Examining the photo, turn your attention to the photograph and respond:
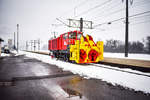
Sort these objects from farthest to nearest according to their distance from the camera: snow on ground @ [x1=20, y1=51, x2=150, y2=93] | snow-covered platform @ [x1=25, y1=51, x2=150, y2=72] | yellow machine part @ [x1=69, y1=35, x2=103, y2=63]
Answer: yellow machine part @ [x1=69, y1=35, x2=103, y2=63] < snow-covered platform @ [x1=25, y1=51, x2=150, y2=72] < snow on ground @ [x1=20, y1=51, x2=150, y2=93]

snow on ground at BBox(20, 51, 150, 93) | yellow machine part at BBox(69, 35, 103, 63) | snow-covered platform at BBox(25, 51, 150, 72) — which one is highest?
yellow machine part at BBox(69, 35, 103, 63)

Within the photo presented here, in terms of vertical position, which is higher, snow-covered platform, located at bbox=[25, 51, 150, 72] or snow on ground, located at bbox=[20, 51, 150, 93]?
snow-covered platform, located at bbox=[25, 51, 150, 72]

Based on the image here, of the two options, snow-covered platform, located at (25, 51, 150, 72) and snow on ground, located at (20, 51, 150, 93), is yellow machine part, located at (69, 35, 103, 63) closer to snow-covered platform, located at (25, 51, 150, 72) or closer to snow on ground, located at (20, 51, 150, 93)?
snow-covered platform, located at (25, 51, 150, 72)

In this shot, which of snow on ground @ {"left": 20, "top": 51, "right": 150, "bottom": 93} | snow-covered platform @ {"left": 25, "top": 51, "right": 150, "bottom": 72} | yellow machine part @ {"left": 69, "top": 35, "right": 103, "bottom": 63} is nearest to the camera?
snow on ground @ {"left": 20, "top": 51, "right": 150, "bottom": 93}

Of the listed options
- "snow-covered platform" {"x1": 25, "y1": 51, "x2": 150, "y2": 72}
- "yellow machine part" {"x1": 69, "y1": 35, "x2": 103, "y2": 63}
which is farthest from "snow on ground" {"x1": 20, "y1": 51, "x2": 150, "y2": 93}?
"yellow machine part" {"x1": 69, "y1": 35, "x2": 103, "y2": 63}

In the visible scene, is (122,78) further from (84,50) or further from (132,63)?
(132,63)

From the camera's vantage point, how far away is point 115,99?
2.58m

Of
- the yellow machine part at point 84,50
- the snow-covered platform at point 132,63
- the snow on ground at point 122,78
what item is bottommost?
the snow on ground at point 122,78

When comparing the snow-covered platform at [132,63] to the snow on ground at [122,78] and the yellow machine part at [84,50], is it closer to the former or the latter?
the yellow machine part at [84,50]

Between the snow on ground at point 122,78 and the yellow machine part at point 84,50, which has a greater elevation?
the yellow machine part at point 84,50

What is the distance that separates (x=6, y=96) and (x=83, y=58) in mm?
5727

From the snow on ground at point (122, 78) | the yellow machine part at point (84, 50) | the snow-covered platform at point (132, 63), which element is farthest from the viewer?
the yellow machine part at point (84, 50)

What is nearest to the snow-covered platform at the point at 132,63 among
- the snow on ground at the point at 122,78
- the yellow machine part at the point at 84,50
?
the yellow machine part at the point at 84,50

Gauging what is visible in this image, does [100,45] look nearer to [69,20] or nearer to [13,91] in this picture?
[13,91]
